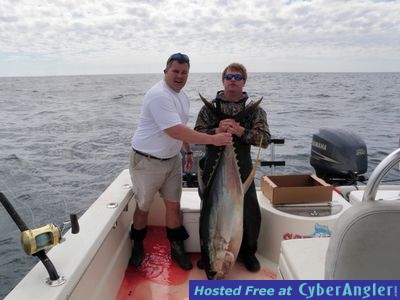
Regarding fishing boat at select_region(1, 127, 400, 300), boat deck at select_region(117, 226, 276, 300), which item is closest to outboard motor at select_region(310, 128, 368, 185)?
fishing boat at select_region(1, 127, 400, 300)

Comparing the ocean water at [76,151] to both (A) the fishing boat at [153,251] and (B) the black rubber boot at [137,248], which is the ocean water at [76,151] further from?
(B) the black rubber boot at [137,248]

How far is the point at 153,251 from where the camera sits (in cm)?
326

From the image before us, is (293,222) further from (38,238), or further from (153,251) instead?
(38,238)

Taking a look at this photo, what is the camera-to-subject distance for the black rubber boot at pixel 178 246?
3.01 meters

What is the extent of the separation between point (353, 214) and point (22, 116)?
20771 millimetres

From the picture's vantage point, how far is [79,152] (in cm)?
1103

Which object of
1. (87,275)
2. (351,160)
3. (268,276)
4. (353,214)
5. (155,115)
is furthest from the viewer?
(351,160)

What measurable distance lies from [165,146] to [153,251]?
109 centimetres

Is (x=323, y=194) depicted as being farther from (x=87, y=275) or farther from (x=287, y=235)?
(x=87, y=275)

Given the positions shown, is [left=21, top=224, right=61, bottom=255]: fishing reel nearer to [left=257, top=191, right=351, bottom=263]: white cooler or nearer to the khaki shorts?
the khaki shorts

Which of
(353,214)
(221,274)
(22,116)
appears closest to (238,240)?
(221,274)

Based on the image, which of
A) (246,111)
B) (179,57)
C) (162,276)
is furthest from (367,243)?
(162,276)

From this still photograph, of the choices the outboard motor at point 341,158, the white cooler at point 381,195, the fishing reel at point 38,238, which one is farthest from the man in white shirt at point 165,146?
the outboard motor at point 341,158

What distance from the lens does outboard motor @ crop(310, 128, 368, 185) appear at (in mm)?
4270
